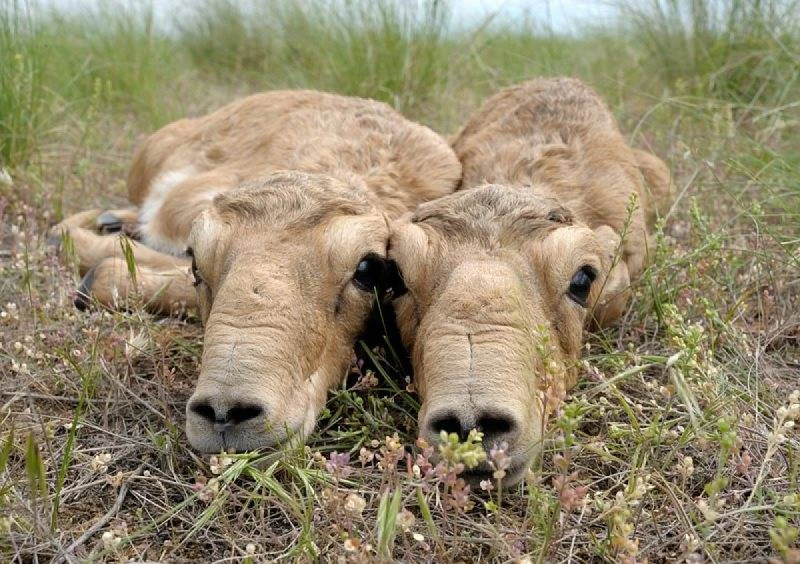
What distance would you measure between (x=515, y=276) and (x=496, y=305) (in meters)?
0.27

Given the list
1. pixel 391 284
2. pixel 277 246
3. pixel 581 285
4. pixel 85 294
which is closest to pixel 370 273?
pixel 391 284

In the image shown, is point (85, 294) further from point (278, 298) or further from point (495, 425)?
point (495, 425)

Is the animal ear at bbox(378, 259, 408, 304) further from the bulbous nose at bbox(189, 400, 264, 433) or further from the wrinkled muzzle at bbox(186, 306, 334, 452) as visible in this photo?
the bulbous nose at bbox(189, 400, 264, 433)

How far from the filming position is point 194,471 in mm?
3297

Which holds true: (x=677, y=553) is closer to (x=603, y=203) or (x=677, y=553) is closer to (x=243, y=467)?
(x=243, y=467)

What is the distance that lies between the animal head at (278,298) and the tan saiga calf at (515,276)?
0.25 metres

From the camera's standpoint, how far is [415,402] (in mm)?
3705

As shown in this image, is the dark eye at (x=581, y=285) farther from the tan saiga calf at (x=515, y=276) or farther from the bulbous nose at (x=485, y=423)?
the bulbous nose at (x=485, y=423)

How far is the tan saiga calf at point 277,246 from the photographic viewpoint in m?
3.17

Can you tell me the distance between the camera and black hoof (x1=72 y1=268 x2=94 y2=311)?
15.9 ft

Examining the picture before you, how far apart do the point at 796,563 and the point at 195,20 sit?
11912 millimetres

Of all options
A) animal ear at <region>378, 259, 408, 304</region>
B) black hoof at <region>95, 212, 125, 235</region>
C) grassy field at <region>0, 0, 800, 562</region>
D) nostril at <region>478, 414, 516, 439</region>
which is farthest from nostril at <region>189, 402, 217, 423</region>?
black hoof at <region>95, 212, 125, 235</region>

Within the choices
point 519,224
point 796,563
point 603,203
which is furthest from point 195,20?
point 796,563

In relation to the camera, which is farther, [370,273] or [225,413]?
[370,273]
